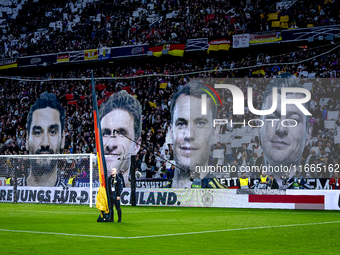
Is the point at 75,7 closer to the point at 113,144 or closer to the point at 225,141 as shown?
the point at 113,144

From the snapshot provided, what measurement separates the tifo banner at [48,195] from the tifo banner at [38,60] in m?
14.4

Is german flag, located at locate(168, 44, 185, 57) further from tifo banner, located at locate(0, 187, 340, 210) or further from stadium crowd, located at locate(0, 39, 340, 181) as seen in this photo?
tifo banner, located at locate(0, 187, 340, 210)

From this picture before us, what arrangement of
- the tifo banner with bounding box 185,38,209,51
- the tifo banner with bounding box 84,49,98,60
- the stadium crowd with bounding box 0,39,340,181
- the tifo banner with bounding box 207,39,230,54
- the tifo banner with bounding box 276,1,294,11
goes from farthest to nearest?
the tifo banner with bounding box 84,49,98,60, the tifo banner with bounding box 185,38,209,51, the tifo banner with bounding box 207,39,230,54, the tifo banner with bounding box 276,1,294,11, the stadium crowd with bounding box 0,39,340,181

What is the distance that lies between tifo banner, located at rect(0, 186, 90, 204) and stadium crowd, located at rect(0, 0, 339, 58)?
1298cm

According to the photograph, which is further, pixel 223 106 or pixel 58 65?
pixel 58 65

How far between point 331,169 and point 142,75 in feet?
49.9

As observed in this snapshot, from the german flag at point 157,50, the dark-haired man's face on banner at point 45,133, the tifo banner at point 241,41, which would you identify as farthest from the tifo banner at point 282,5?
the dark-haired man's face on banner at point 45,133

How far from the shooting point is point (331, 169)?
20922mm

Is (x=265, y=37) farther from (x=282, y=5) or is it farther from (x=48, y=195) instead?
(x=48, y=195)

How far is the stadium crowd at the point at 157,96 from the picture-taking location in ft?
73.9

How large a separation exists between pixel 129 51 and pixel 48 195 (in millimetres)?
12912

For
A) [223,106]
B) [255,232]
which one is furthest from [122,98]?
[255,232]

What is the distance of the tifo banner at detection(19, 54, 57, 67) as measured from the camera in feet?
121

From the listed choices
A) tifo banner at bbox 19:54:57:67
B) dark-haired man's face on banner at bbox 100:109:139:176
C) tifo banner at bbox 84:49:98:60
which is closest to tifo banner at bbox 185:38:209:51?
dark-haired man's face on banner at bbox 100:109:139:176
